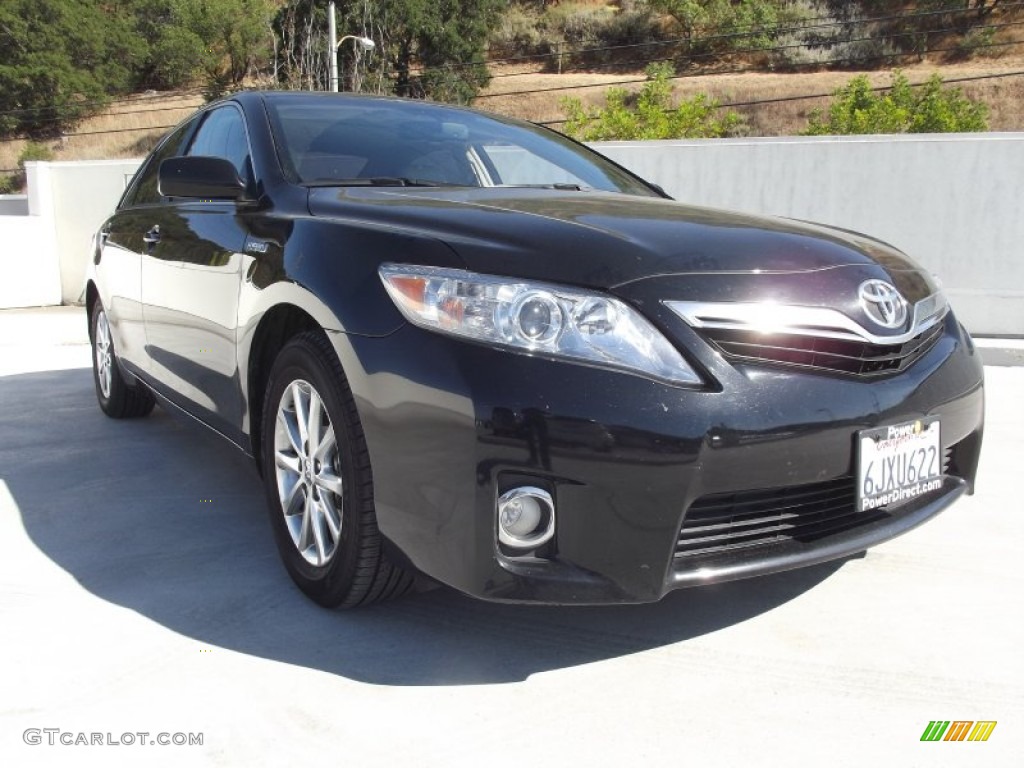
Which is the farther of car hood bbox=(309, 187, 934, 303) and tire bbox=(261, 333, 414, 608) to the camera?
tire bbox=(261, 333, 414, 608)

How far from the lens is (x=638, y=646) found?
236 centimetres

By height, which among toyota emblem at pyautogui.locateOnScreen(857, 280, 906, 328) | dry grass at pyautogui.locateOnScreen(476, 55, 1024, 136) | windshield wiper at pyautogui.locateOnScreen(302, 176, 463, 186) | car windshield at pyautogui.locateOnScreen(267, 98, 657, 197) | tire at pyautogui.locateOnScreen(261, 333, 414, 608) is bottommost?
tire at pyautogui.locateOnScreen(261, 333, 414, 608)

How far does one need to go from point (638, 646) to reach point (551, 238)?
3.43 feet

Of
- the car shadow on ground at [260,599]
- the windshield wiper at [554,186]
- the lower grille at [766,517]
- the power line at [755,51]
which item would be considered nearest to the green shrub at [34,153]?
the power line at [755,51]

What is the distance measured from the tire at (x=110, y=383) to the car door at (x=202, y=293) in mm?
1015

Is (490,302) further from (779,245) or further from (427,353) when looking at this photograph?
(779,245)

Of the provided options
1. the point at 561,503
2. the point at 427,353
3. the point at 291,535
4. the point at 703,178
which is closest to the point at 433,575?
the point at 561,503

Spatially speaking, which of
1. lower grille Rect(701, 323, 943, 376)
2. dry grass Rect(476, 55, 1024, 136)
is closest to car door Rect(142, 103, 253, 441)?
lower grille Rect(701, 323, 943, 376)

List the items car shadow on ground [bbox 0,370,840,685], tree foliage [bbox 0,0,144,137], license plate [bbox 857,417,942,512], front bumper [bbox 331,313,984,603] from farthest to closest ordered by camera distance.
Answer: tree foliage [bbox 0,0,144,137], car shadow on ground [bbox 0,370,840,685], license plate [bbox 857,417,942,512], front bumper [bbox 331,313,984,603]

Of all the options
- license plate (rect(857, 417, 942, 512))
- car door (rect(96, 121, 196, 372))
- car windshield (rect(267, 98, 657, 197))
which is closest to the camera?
license plate (rect(857, 417, 942, 512))

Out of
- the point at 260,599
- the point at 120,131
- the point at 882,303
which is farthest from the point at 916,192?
the point at 120,131

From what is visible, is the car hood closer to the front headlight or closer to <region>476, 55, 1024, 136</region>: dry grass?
the front headlight

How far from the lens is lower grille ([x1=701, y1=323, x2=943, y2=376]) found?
2.05 m

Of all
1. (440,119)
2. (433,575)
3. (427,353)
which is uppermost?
(440,119)
